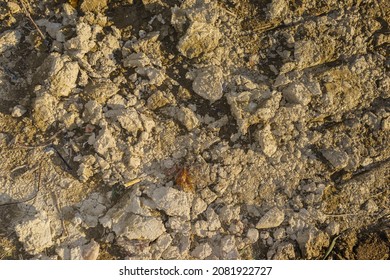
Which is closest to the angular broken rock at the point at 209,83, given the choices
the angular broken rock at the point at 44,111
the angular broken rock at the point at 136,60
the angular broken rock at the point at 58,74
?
the angular broken rock at the point at 136,60

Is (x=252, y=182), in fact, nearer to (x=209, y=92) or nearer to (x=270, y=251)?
(x=270, y=251)

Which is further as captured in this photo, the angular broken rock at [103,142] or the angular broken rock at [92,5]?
the angular broken rock at [92,5]

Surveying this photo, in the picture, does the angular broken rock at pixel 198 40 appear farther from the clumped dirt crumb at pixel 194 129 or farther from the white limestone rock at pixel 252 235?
the white limestone rock at pixel 252 235

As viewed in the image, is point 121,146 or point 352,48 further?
point 352,48

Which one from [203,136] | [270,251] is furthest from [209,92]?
[270,251]

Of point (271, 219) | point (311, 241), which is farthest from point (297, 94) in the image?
point (311, 241)

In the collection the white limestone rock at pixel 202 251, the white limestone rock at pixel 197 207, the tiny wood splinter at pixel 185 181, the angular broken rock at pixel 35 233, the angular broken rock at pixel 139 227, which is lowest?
the angular broken rock at pixel 35 233

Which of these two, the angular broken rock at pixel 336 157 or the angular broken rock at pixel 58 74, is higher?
the angular broken rock at pixel 58 74
